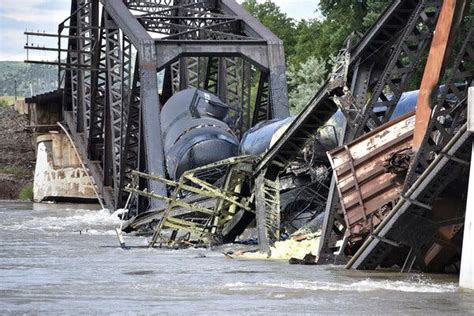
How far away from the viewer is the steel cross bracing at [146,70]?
40.6 meters

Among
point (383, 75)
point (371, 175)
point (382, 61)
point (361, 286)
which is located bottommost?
point (361, 286)

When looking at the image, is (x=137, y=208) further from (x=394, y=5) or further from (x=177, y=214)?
(x=394, y=5)

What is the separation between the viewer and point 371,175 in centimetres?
2406

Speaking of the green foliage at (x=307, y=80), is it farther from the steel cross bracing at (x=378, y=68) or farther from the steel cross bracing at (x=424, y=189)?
the steel cross bracing at (x=424, y=189)

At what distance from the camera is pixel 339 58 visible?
27016 millimetres

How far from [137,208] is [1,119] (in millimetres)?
35542

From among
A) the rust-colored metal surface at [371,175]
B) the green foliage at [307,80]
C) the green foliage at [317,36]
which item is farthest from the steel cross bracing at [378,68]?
the green foliage at [307,80]

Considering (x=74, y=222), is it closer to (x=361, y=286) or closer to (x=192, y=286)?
(x=192, y=286)

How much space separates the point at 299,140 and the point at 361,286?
9587mm

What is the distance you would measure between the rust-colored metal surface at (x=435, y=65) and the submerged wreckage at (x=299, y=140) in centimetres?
3

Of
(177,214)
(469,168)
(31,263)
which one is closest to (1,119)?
(177,214)

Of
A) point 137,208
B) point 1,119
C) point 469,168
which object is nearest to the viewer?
point 469,168

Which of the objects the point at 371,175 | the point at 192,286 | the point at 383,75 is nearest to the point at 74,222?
the point at 383,75

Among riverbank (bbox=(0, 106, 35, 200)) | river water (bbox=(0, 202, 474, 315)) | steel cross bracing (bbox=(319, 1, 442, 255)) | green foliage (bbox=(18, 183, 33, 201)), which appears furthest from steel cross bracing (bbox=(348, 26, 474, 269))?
riverbank (bbox=(0, 106, 35, 200))
